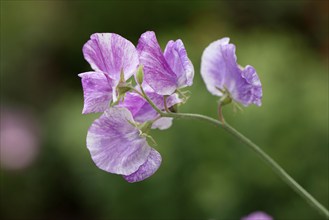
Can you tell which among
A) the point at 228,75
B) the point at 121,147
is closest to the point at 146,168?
the point at 121,147

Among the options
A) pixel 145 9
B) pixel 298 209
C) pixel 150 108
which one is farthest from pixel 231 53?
pixel 145 9

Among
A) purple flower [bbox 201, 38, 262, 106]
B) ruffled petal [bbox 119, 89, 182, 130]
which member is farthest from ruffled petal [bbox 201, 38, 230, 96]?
ruffled petal [bbox 119, 89, 182, 130]

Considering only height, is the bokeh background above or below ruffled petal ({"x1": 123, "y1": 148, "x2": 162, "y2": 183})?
below

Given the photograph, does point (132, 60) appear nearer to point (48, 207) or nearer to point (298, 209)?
point (298, 209)

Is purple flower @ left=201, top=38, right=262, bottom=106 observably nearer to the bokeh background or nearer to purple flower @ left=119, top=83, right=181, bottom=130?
purple flower @ left=119, top=83, right=181, bottom=130

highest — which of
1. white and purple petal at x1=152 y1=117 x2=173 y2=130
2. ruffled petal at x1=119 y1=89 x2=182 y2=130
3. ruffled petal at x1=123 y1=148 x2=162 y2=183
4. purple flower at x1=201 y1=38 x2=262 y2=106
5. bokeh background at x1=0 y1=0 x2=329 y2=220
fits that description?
purple flower at x1=201 y1=38 x2=262 y2=106

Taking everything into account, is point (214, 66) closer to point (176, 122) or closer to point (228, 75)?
point (228, 75)

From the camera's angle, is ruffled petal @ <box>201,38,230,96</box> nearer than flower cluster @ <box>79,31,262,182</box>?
No

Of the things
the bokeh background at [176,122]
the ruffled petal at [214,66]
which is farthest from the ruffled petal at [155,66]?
the bokeh background at [176,122]
